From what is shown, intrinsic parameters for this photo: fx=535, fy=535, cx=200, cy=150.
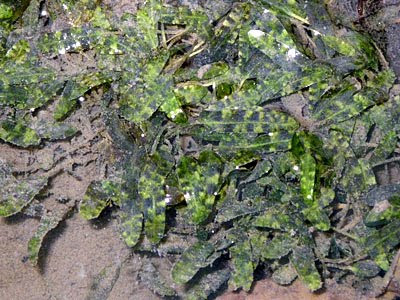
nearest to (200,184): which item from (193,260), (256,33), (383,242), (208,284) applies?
(193,260)

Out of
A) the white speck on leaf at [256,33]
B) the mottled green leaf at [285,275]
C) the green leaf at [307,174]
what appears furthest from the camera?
the mottled green leaf at [285,275]

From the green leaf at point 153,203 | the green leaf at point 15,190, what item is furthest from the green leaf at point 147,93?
the green leaf at point 15,190

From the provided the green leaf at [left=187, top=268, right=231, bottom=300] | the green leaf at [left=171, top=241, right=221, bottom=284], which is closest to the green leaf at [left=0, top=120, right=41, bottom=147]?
the green leaf at [left=171, top=241, right=221, bottom=284]

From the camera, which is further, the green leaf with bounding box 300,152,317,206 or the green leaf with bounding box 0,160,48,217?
the green leaf with bounding box 0,160,48,217

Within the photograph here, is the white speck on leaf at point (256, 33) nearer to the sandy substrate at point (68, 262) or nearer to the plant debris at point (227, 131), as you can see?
the plant debris at point (227, 131)

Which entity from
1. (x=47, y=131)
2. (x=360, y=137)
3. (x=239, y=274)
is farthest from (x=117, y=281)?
(x=360, y=137)

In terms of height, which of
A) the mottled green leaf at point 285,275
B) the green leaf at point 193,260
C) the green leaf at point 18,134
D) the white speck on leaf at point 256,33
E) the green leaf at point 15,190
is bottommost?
the mottled green leaf at point 285,275

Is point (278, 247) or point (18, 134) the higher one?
point (18, 134)

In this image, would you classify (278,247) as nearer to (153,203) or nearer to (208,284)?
(208,284)

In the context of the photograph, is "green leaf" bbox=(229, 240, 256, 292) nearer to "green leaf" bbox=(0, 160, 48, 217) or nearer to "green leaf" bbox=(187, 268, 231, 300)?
"green leaf" bbox=(187, 268, 231, 300)

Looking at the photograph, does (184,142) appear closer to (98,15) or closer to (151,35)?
(151,35)

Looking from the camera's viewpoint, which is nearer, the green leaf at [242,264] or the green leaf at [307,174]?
the green leaf at [307,174]
